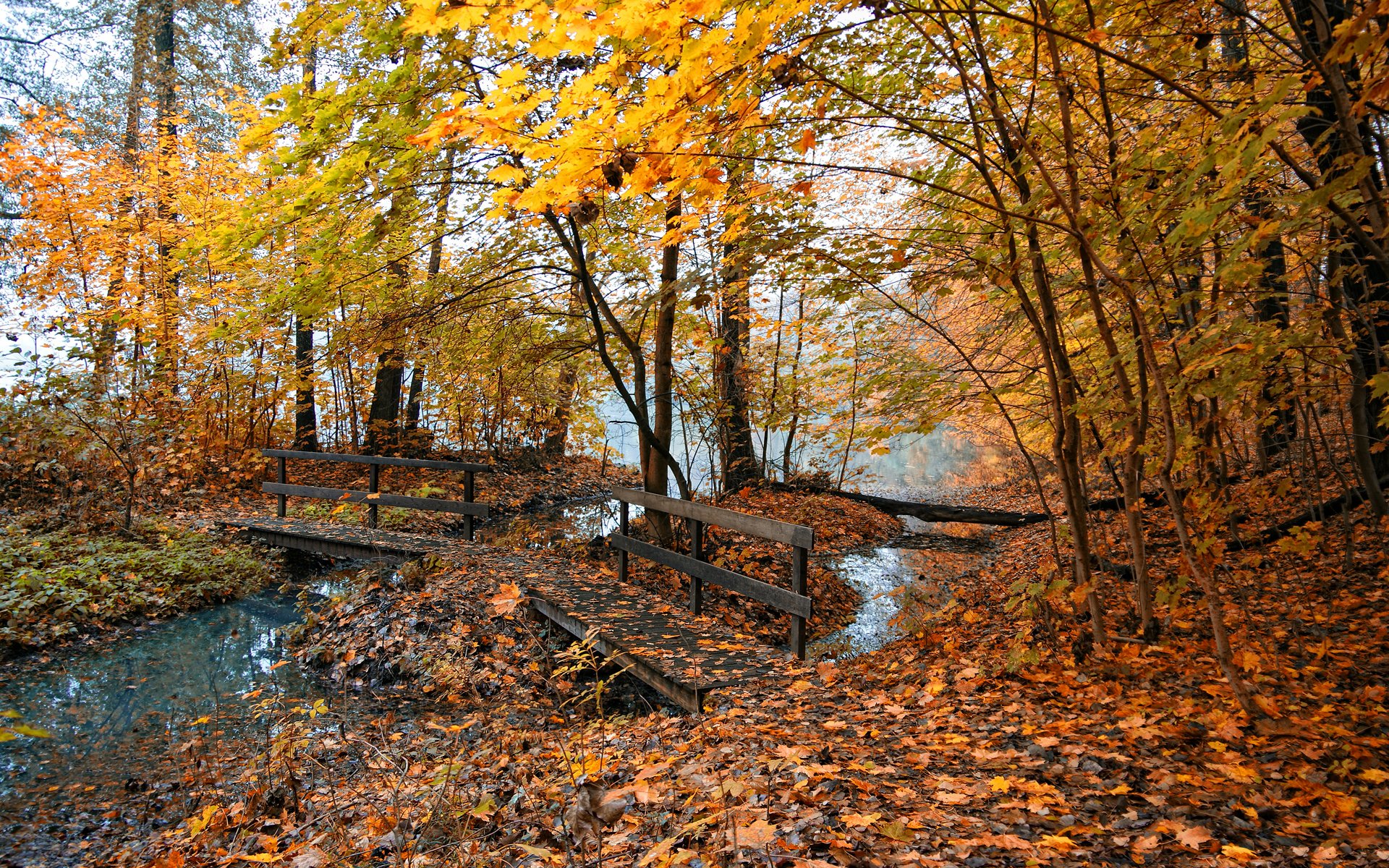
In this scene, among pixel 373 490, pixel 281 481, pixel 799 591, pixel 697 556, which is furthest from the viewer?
pixel 281 481

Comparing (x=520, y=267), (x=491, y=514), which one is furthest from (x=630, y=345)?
(x=491, y=514)

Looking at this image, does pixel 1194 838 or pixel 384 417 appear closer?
pixel 1194 838

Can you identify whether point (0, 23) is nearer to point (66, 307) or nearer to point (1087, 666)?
point (66, 307)

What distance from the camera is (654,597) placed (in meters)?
7.00

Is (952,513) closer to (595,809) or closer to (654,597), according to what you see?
(654,597)

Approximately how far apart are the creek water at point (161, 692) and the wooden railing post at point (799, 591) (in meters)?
1.21

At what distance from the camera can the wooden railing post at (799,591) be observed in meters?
5.07

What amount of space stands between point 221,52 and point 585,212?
570 inches

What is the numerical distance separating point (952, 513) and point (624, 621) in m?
8.55

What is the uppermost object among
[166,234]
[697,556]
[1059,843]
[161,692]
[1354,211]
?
[166,234]

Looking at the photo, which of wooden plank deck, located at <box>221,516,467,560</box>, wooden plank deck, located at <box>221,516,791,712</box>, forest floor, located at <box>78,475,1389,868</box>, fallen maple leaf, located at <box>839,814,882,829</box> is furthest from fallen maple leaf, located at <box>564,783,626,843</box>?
wooden plank deck, located at <box>221,516,467,560</box>

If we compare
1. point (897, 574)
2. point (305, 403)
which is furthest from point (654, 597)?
point (305, 403)

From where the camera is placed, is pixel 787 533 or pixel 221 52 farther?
pixel 221 52

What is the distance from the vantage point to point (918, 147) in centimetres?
956
